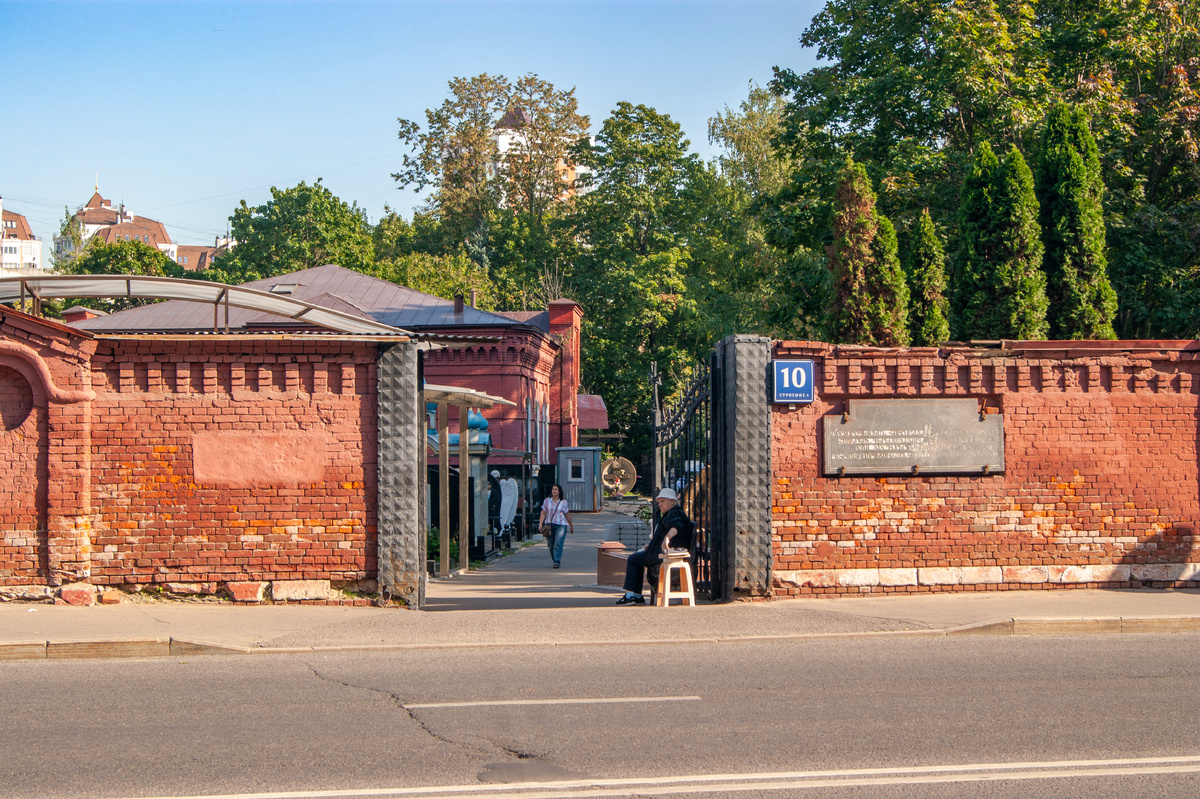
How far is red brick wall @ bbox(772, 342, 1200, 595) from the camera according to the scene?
39.3 ft

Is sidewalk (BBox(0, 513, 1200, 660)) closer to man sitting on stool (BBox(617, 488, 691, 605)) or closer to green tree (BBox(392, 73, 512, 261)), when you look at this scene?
man sitting on stool (BBox(617, 488, 691, 605))

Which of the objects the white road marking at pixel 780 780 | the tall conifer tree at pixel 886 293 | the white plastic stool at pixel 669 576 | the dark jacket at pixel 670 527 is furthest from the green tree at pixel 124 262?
the white road marking at pixel 780 780

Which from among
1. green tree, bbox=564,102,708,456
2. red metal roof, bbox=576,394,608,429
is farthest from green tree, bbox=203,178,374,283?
red metal roof, bbox=576,394,608,429

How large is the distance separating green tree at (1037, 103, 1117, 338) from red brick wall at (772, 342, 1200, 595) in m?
4.43

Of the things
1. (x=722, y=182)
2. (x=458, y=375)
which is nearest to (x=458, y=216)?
(x=722, y=182)

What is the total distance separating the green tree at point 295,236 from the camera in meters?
53.4

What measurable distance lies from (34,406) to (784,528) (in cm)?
885

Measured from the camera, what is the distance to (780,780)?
5.38 meters

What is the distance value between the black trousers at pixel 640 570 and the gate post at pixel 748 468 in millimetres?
950

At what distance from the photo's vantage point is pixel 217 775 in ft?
18.0

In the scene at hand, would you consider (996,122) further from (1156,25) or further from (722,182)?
(722,182)

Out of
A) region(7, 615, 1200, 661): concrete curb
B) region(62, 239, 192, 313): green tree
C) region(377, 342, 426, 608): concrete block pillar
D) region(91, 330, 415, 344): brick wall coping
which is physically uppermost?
region(62, 239, 192, 313): green tree

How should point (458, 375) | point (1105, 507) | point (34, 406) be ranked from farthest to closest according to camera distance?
point (458, 375), point (1105, 507), point (34, 406)

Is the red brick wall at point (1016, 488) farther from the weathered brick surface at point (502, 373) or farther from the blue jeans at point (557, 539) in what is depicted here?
the weathered brick surface at point (502, 373)
